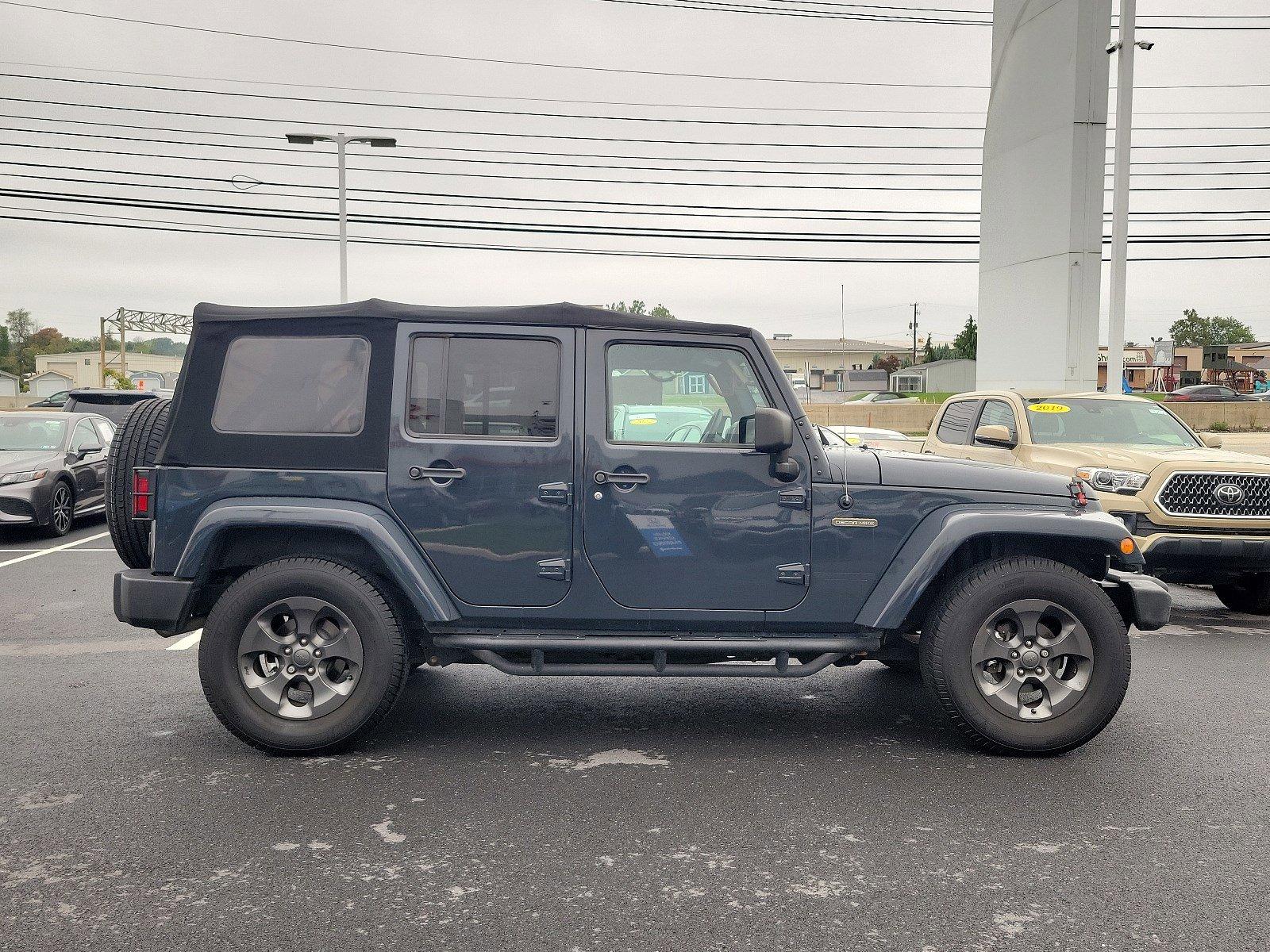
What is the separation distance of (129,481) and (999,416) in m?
7.96

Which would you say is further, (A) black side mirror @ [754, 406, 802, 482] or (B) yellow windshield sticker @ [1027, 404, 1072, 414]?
(B) yellow windshield sticker @ [1027, 404, 1072, 414]

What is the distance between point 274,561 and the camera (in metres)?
4.77

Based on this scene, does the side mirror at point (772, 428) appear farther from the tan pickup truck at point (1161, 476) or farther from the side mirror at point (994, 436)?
the side mirror at point (994, 436)

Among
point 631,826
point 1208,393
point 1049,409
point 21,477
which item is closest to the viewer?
point 631,826

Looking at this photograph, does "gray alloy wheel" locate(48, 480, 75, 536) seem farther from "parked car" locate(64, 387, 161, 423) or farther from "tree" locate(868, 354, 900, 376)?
"tree" locate(868, 354, 900, 376)

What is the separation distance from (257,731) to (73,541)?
9.70 m

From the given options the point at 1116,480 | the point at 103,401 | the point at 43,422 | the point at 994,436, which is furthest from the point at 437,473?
the point at 103,401

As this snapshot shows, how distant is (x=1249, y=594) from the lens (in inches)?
343

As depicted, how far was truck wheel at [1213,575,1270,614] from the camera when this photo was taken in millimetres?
8633

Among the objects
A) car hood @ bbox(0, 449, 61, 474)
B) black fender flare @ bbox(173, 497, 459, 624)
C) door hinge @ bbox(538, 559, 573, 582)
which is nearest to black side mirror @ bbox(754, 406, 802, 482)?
door hinge @ bbox(538, 559, 573, 582)

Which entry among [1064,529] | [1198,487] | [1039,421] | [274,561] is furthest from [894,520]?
[1039,421]

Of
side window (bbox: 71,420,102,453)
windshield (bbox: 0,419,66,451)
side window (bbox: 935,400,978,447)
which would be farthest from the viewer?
side window (bbox: 71,420,102,453)

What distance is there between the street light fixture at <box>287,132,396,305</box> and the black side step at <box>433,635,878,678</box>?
65.1 feet

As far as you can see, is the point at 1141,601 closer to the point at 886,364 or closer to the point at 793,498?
the point at 793,498
